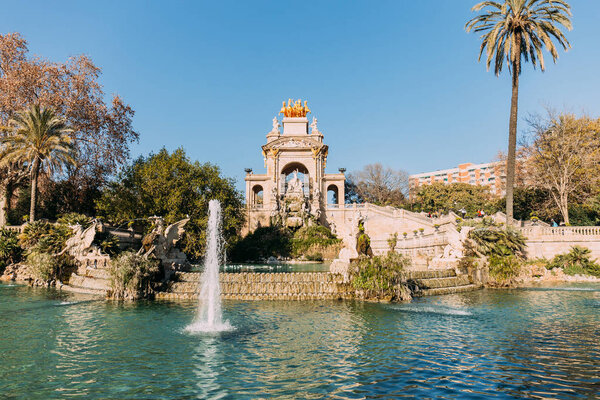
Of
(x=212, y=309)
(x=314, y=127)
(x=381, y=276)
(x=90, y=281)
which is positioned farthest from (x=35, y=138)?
(x=314, y=127)

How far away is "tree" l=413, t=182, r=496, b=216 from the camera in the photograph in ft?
244

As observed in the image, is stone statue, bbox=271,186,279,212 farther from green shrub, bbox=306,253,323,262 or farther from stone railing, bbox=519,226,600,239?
stone railing, bbox=519,226,600,239

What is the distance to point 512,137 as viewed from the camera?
88.2 feet

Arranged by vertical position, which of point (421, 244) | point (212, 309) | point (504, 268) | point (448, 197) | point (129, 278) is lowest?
point (212, 309)

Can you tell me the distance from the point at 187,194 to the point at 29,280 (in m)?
12.7

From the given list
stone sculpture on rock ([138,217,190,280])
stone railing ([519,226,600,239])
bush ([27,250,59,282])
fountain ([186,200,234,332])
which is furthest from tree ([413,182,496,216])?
fountain ([186,200,234,332])

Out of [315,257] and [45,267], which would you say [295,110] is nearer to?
[315,257]

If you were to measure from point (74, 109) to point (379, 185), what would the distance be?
59536 millimetres

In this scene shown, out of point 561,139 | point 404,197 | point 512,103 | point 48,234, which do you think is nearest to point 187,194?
point 48,234

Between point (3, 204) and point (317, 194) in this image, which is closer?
point (3, 204)

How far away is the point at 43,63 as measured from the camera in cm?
3434

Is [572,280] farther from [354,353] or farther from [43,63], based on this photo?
[43,63]

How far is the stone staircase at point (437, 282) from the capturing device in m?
18.6

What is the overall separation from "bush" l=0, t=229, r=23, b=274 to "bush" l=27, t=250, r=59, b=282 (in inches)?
215
